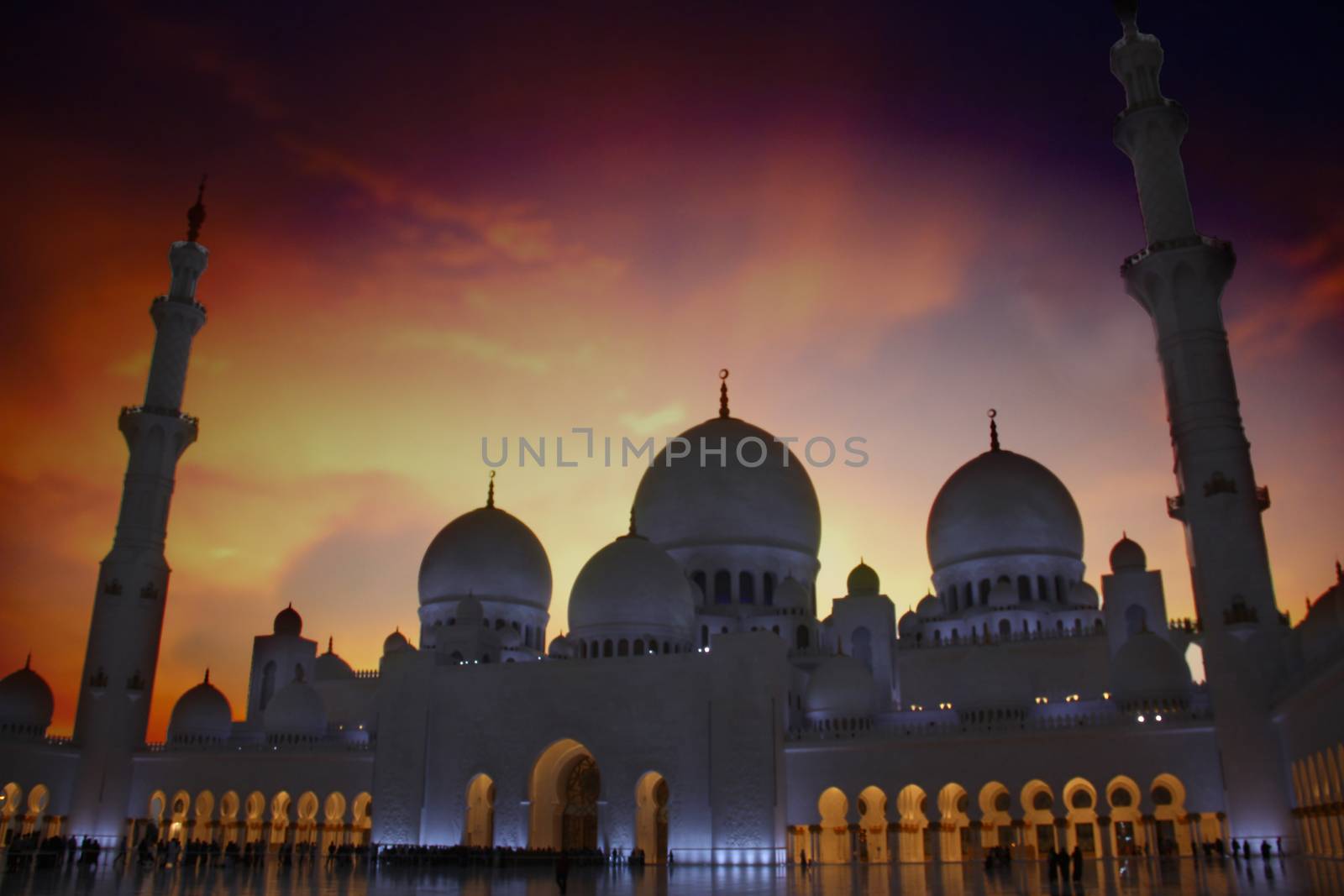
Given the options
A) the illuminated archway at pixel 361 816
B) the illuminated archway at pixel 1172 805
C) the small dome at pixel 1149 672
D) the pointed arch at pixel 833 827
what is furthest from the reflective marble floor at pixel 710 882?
the illuminated archway at pixel 361 816

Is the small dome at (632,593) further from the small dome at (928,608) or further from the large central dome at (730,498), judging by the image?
the small dome at (928,608)

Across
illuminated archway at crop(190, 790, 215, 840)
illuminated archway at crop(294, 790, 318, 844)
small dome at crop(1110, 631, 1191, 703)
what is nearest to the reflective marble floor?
small dome at crop(1110, 631, 1191, 703)

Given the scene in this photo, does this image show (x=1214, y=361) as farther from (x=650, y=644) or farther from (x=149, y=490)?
(x=149, y=490)

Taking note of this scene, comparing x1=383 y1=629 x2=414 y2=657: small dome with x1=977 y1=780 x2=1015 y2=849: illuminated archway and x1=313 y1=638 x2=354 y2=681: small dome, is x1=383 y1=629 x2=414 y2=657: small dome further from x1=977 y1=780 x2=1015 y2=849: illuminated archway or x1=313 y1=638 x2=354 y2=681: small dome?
x1=977 y1=780 x2=1015 y2=849: illuminated archway

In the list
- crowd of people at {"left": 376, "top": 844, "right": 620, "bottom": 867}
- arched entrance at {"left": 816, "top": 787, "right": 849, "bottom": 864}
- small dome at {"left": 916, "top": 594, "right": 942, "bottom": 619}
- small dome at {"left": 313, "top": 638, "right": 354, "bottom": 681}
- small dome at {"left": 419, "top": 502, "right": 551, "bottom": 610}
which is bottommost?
crowd of people at {"left": 376, "top": 844, "right": 620, "bottom": 867}

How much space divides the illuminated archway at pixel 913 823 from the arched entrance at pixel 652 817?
499 cm

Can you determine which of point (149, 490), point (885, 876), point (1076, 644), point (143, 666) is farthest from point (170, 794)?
point (1076, 644)

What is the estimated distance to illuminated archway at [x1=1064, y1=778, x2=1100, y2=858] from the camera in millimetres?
20062

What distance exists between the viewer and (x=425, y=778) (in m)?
24.5

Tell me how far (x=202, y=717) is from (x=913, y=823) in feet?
61.6

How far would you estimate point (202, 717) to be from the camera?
2856 cm

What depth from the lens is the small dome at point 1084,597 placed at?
88.8 ft

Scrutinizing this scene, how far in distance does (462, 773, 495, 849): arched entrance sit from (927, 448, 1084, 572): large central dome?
529 inches

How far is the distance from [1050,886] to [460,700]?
53.8 feet
